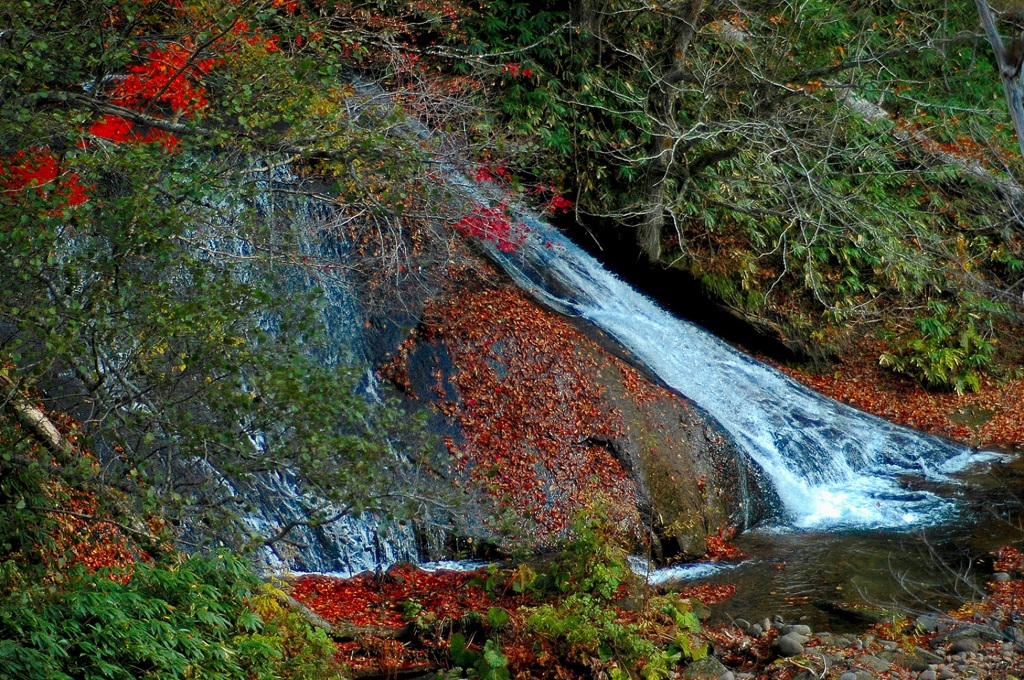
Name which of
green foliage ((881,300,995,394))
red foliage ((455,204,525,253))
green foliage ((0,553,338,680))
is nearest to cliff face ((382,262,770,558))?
red foliage ((455,204,525,253))

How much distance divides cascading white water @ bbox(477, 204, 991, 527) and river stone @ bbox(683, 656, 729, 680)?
4.06 m

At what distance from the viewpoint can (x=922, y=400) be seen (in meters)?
15.4

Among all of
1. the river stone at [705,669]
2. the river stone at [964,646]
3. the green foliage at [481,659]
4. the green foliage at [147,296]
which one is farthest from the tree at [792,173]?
the green foliage at [481,659]

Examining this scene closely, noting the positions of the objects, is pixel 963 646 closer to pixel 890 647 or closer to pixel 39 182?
pixel 890 647

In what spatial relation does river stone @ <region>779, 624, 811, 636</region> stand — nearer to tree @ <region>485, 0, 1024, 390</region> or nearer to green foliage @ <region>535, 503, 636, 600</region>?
green foliage @ <region>535, 503, 636, 600</region>

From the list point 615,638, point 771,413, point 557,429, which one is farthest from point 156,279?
point 771,413

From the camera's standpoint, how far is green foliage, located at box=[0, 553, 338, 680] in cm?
502

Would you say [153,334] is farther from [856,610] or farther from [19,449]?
[856,610]

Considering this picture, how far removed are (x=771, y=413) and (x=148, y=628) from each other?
9343mm

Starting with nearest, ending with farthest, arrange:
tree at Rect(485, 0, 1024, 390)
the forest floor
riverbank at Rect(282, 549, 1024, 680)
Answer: riverbank at Rect(282, 549, 1024, 680), tree at Rect(485, 0, 1024, 390), the forest floor

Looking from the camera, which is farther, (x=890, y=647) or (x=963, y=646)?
(x=890, y=647)

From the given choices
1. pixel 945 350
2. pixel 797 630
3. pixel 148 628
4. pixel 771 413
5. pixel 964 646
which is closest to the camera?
pixel 148 628

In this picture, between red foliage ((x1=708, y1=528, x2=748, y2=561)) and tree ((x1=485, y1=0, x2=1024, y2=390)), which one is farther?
tree ((x1=485, y1=0, x2=1024, y2=390))

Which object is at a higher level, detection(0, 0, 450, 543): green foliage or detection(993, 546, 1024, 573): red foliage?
detection(0, 0, 450, 543): green foliage
